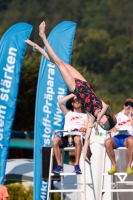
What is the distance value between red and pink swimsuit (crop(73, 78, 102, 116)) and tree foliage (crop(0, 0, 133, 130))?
50576 mm

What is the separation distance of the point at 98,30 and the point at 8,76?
86896 mm

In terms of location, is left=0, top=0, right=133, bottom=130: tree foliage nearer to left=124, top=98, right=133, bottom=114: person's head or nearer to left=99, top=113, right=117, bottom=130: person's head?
left=124, top=98, right=133, bottom=114: person's head

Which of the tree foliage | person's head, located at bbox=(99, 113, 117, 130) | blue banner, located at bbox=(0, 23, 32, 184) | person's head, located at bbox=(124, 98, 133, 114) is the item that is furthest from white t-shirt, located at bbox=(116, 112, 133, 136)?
the tree foliage

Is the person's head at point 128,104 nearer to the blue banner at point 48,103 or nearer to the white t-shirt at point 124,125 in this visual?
the white t-shirt at point 124,125

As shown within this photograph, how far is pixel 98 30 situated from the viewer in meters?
100

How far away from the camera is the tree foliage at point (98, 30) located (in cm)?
8094

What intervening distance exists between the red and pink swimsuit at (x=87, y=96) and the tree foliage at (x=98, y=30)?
5058cm

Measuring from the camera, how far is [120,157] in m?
12.3

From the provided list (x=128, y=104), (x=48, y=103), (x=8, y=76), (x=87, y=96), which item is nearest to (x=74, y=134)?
(x=128, y=104)

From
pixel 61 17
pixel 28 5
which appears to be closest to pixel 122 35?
pixel 61 17

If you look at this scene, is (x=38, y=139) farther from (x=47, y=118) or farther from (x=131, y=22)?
(x=131, y=22)

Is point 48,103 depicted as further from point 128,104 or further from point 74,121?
point 128,104

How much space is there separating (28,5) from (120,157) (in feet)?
334

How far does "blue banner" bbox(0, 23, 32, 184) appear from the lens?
564 inches
